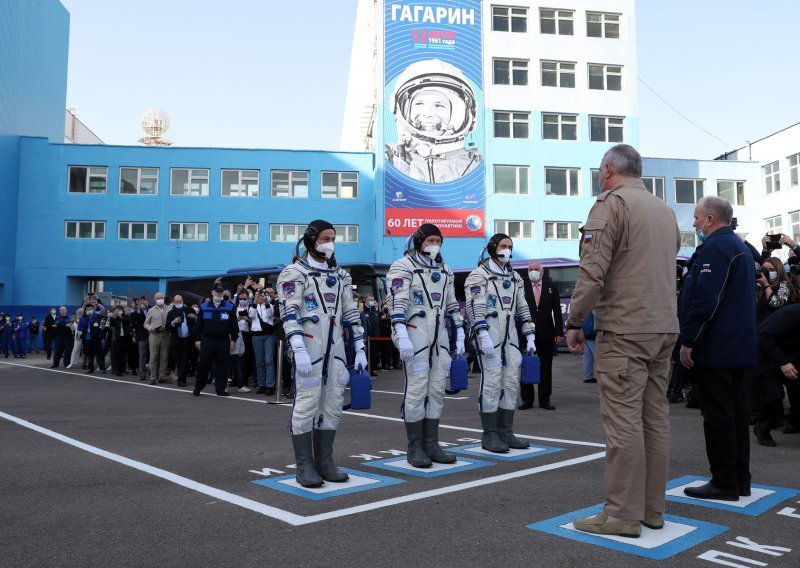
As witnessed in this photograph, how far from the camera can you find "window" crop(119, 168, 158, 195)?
4012 centimetres

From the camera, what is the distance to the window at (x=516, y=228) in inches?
1569

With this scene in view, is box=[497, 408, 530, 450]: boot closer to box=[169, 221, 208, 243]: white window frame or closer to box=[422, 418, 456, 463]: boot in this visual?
box=[422, 418, 456, 463]: boot

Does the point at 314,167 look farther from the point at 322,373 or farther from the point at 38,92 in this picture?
the point at 322,373

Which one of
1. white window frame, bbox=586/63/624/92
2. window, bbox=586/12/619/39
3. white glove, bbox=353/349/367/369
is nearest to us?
white glove, bbox=353/349/367/369

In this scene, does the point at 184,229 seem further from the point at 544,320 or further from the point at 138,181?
the point at 544,320

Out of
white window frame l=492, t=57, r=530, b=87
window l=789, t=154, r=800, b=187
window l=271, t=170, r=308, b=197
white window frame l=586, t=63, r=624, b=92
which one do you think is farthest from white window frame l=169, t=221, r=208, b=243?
window l=789, t=154, r=800, b=187

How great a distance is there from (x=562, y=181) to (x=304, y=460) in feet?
124

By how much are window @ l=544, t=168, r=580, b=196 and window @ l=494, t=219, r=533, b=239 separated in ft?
8.19

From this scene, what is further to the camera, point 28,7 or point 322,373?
point 28,7

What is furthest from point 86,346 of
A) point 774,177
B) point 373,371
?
point 774,177

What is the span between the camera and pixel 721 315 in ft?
16.1

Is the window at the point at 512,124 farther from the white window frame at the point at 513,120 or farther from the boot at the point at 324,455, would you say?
the boot at the point at 324,455

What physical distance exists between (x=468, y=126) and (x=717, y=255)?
35.7 meters

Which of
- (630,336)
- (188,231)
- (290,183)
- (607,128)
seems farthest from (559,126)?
(630,336)
